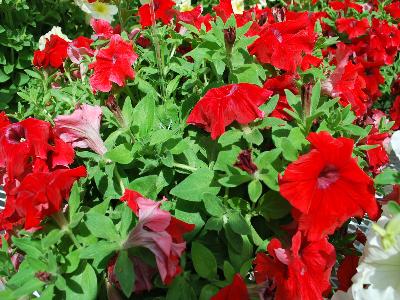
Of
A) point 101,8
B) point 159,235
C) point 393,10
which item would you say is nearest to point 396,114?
point 393,10

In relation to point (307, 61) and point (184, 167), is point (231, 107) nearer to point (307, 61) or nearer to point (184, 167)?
point (184, 167)

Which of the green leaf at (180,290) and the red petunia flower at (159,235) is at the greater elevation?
the red petunia flower at (159,235)

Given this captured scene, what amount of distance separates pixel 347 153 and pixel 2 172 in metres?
0.73

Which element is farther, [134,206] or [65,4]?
[65,4]

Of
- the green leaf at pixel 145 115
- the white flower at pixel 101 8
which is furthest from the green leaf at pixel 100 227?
the white flower at pixel 101 8

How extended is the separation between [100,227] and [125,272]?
0.10m

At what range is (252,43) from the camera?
3.76 feet

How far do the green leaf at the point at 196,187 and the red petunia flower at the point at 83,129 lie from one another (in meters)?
0.21

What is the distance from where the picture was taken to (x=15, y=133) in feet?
3.19

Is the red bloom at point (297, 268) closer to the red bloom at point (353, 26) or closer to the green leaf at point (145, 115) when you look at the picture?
the green leaf at point (145, 115)

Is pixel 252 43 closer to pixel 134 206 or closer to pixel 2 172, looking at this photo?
pixel 134 206

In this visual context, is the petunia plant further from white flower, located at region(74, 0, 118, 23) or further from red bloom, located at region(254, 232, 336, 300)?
white flower, located at region(74, 0, 118, 23)

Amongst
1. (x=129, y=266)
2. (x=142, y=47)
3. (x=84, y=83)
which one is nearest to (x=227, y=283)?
(x=129, y=266)

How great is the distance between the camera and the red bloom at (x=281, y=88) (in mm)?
1057
